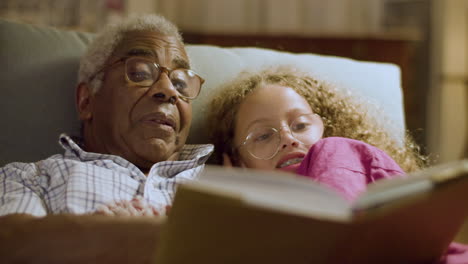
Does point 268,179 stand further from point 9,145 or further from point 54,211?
point 9,145

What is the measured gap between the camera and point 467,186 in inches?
27.8

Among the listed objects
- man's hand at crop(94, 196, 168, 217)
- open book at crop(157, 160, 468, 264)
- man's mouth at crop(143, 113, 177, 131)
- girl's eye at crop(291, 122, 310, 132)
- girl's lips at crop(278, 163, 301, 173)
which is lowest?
girl's lips at crop(278, 163, 301, 173)

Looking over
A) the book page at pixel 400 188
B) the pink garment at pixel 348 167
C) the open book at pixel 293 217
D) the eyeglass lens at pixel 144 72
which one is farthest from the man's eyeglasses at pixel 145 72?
the book page at pixel 400 188

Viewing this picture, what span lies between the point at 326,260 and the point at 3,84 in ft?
3.26

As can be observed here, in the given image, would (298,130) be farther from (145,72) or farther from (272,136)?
(145,72)

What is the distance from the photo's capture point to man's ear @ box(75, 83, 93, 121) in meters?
1.31

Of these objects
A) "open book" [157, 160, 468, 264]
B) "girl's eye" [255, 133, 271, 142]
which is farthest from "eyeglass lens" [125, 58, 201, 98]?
"open book" [157, 160, 468, 264]

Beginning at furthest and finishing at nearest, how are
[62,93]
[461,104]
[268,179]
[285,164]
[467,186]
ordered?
1. [461,104]
2. [62,93]
3. [285,164]
4. [467,186]
5. [268,179]

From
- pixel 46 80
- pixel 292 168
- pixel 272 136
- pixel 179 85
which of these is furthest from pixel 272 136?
pixel 46 80

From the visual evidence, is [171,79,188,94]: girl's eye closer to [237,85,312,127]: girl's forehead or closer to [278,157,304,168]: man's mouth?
[237,85,312,127]: girl's forehead

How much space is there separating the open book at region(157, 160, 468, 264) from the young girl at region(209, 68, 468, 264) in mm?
350

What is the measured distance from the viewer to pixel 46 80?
52.3 inches

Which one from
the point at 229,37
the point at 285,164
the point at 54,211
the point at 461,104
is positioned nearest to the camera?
the point at 54,211

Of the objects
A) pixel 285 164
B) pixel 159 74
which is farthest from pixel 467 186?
pixel 159 74
